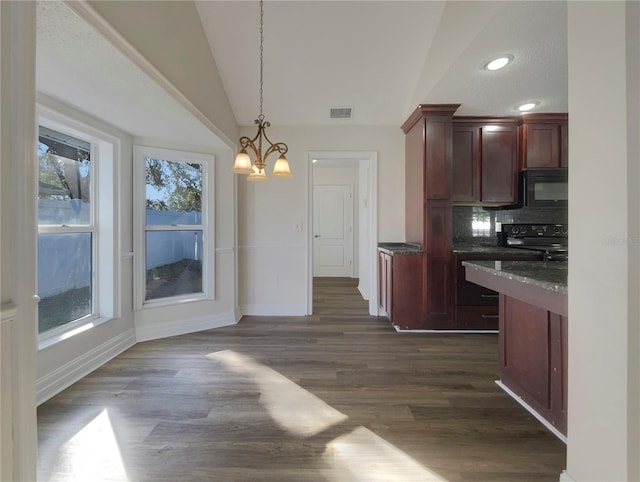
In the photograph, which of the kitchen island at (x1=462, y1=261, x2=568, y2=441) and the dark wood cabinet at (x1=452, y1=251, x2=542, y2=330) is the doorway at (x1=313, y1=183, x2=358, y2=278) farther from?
the kitchen island at (x1=462, y1=261, x2=568, y2=441)

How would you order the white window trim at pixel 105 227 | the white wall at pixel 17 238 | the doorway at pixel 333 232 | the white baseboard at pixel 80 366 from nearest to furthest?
the white wall at pixel 17 238, the white baseboard at pixel 80 366, the white window trim at pixel 105 227, the doorway at pixel 333 232

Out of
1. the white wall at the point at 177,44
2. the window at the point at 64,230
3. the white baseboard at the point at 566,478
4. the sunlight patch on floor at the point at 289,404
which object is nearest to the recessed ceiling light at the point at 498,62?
the white wall at the point at 177,44

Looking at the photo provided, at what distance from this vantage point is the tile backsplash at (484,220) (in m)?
3.41

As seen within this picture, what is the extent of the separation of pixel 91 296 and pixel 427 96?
3.65 metres

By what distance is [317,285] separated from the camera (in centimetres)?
545

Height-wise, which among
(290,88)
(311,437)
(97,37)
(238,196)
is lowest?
(311,437)

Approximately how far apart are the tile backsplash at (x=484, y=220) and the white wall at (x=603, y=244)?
249cm

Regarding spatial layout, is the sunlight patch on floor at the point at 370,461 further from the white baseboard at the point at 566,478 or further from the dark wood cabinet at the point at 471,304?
the dark wood cabinet at the point at 471,304

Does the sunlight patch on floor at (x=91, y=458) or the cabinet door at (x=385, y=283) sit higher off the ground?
the cabinet door at (x=385, y=283)

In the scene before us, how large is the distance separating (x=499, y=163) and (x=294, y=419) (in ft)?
10.7

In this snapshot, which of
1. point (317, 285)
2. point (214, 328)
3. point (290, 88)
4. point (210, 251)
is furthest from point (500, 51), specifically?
point (317, 285)

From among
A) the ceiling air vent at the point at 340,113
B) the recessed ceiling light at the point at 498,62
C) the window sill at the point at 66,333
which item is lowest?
the window sill at the point at 66,333

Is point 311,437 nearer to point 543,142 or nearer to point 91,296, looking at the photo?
point 91,296

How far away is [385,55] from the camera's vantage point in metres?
2.70
